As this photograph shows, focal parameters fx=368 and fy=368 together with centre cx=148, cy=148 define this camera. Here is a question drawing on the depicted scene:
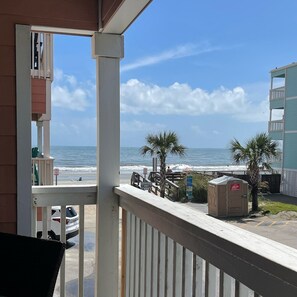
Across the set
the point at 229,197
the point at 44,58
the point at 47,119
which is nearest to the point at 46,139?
the point at 47,119

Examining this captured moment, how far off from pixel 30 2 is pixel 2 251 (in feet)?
4.08

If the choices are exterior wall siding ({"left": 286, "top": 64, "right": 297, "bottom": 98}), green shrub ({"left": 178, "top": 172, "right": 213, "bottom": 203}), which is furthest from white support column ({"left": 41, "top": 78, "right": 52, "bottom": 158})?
exterior wall siding ({"left": 286, "top": 64, "right": 297, "bottom": 98})

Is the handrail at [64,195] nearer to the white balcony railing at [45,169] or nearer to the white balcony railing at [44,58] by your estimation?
the white balcony railing at [45,169]

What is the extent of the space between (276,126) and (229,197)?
2.74 meters

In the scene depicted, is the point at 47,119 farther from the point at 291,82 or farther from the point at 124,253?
the point at 124,253

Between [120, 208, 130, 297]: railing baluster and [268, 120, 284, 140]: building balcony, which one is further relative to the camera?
[268, 120, 284, 140]: building balcony

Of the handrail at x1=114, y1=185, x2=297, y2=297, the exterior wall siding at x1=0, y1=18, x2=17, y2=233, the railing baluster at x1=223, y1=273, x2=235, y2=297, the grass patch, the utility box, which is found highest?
the exterior wall siding at x1=0, y1=18, x2=17, y2=233

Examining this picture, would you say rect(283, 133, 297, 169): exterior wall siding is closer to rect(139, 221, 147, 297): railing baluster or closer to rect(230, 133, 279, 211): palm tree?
rect(230, 133, 279, 211): palm tree

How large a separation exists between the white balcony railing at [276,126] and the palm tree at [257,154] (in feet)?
0.63

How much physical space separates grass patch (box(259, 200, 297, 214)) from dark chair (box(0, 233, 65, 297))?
3.44 m

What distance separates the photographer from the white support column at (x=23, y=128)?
6.15ft

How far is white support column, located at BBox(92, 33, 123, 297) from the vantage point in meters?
2.02

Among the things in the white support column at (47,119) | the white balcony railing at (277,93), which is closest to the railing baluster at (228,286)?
the white balcony railing at (277,93)

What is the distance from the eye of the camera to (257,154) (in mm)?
6223
